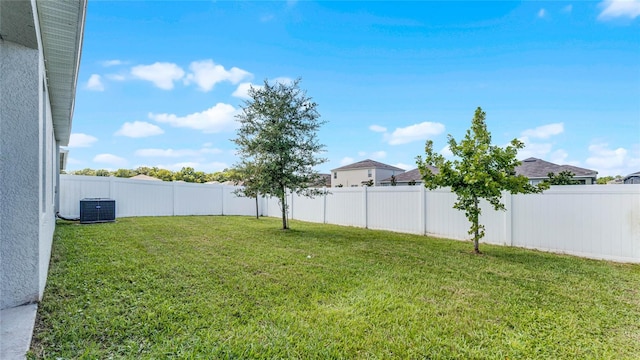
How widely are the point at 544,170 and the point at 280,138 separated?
2132 cm

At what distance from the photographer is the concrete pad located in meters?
2.17

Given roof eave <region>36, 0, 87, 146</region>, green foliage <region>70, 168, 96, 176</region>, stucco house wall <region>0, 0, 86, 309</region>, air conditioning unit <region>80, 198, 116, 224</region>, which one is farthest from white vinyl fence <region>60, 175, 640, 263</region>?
→ green foliage <region>70, 168, 96, 176</region>

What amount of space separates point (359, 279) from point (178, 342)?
8.88 ft

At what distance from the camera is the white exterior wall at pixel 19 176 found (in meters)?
2.79

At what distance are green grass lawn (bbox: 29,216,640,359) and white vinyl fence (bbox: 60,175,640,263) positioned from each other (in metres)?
0.84

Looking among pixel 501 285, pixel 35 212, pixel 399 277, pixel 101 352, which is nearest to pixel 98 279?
pixel 35 212

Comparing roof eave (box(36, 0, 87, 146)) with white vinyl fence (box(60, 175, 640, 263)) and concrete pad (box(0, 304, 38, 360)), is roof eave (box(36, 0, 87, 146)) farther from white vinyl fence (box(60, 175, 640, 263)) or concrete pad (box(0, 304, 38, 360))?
white vinyl fence (box(60, 175, 640, 263))

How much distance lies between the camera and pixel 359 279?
459 centimetres

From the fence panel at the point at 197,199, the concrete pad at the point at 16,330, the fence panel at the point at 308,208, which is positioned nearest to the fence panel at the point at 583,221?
the fence panel at the point at 308,208

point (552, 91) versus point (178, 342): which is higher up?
point (552, 91)

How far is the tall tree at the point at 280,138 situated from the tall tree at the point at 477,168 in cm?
419

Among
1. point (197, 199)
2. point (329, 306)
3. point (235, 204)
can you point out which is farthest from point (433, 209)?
point (197, 199)

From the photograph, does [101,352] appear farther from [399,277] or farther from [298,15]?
[298,15]

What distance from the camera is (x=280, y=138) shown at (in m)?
9.74
